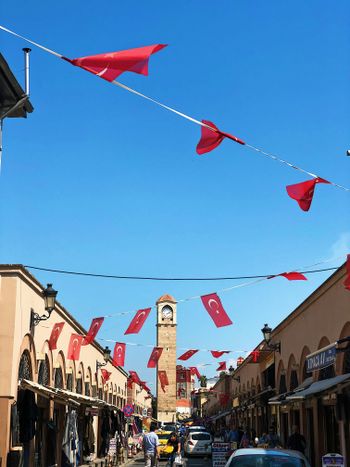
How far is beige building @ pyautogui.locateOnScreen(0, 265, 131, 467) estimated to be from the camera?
14.3 meters

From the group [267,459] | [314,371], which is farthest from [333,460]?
[314,371]

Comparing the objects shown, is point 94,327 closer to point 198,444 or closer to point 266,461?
point 266,461

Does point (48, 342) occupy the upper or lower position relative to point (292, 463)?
upper

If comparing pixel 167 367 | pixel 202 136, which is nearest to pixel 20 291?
pixel 202 136

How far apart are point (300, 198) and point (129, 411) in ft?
85.2

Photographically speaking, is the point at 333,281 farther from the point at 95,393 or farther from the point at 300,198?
the point at 95,393

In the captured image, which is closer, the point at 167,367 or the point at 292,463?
the point at 292,463

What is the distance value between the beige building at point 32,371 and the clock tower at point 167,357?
6505 centimetres

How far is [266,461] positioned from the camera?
29.9 feet

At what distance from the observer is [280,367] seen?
83.0ft

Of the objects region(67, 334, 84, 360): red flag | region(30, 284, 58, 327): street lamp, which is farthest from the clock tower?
region(30, 284, 58, 327): street lamp

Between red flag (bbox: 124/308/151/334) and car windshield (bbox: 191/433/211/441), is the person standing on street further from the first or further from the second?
car windshield (bbox: 191/433/211/441)

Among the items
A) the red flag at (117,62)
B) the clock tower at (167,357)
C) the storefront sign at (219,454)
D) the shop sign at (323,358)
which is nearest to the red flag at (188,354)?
the storefront sign at (219,454)

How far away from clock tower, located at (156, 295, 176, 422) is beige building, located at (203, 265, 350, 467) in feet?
198
